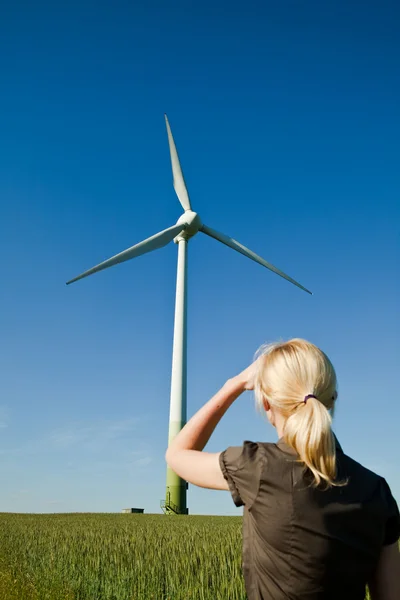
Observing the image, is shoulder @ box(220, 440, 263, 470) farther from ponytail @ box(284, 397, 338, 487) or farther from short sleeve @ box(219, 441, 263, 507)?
ponytail @ box(284, 397, 338, 487)

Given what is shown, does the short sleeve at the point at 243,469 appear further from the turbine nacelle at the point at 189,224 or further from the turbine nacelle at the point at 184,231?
the turbine nacelle at the point at 189,224

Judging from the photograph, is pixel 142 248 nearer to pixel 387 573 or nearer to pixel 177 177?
pixel 177 177

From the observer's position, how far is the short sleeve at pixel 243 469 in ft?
7.19

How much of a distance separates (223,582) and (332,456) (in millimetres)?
4461

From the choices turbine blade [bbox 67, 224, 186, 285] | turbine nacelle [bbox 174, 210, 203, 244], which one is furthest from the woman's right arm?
turbine nacelle [bbox 174, 210, 203, 244]

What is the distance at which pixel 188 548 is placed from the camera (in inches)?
347

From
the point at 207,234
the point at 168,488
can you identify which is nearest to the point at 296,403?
the point at 168,488

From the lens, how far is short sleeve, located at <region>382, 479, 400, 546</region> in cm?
226

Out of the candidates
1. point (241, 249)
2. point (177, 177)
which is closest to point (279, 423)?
point (241, 249)

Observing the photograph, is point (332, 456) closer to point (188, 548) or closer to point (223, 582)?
point (223, 582)

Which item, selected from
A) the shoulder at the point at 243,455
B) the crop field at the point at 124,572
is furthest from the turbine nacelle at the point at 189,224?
the shoulder at the point at 243,455

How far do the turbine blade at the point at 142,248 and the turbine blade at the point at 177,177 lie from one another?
2488 mm

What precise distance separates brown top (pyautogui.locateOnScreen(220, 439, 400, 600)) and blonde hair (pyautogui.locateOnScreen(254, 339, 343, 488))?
82 mm

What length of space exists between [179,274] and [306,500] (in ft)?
106
